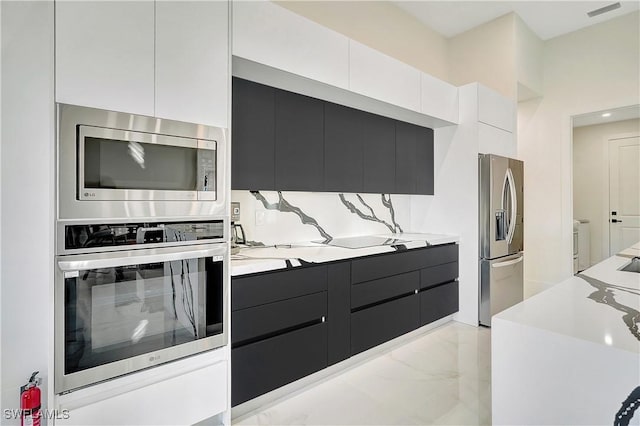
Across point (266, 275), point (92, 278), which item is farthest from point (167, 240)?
point (266, 275)

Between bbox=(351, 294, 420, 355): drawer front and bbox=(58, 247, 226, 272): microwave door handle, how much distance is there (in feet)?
3.85

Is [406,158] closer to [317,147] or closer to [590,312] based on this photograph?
[317,147]

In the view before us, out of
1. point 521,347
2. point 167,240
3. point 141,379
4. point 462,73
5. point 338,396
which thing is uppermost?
point 462,73

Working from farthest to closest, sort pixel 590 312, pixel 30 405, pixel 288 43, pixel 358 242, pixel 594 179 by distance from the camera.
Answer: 1. pixel 594 179
2. pixel 358 242
3. pixel 288 43
4. pixel 30 405
5. pixel 590 312

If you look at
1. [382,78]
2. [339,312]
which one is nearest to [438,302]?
[339,312]

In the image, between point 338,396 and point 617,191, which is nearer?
point 338,396

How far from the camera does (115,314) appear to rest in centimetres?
143

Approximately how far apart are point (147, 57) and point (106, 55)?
0.16m

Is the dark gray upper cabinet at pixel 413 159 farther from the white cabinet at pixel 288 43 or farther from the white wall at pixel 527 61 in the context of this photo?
the white wall at pixel 527 61

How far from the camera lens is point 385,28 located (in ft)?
11.4

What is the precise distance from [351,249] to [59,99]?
1779 millimetres

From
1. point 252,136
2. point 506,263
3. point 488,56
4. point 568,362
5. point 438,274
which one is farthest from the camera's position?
point 488,56

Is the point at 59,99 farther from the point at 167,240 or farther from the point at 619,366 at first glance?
the point at 619,366

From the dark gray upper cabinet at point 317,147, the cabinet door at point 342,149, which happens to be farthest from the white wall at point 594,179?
the cabinet door at point 342,149
